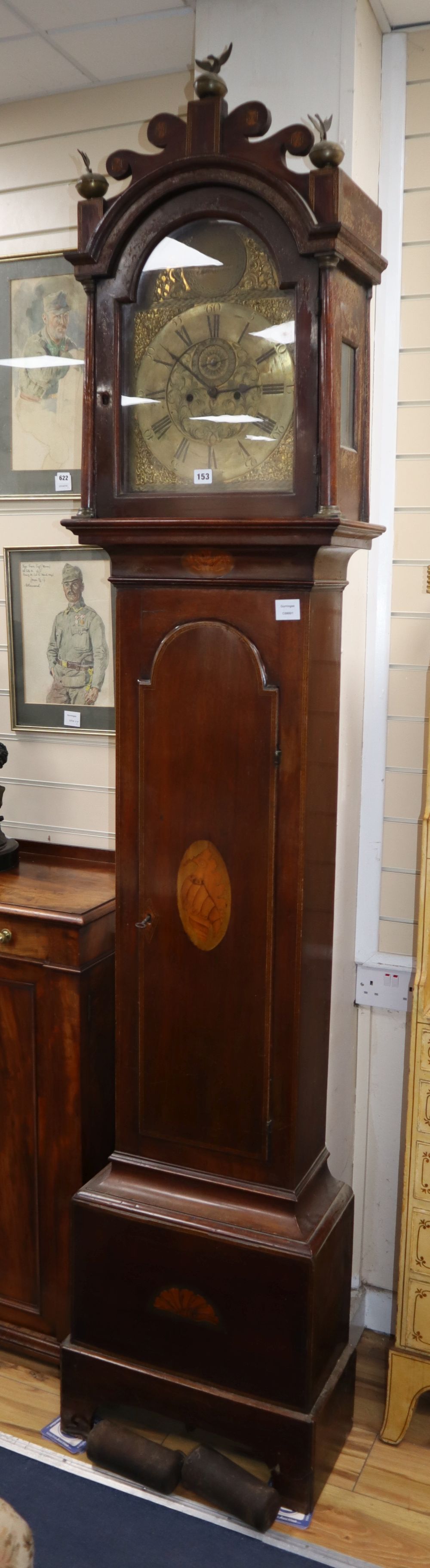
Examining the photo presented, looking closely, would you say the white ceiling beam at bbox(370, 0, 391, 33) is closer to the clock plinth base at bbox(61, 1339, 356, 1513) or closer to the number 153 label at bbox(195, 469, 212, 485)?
the number 153 label at bbox(195, 469, 212, 485)

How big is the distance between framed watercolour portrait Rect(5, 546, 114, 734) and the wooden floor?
1.49 m

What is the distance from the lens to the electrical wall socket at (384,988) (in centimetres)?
267

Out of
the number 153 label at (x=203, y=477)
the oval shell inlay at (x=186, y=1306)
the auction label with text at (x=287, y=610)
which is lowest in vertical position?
the oval shell inlay at (x=186, y=1306)

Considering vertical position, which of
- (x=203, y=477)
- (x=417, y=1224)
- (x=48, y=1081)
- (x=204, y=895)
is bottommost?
(x=417, y=1224)

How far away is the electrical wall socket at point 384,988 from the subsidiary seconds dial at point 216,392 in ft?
3.98

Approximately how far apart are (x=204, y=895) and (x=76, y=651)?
0.95 metres

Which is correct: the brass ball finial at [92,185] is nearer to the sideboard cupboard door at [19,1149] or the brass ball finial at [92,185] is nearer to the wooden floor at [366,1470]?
the sideboard cupboard door at [19,1149]

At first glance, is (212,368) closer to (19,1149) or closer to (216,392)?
(216,392)

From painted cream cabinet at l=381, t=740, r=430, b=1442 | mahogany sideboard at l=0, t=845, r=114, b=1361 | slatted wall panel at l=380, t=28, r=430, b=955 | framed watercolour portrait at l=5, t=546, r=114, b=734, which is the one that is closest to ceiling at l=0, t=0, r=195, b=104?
slatted wall panel at l=380, t=28, r=430, b=955

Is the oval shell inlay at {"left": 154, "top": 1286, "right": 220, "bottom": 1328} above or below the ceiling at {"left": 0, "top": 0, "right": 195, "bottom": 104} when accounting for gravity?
below

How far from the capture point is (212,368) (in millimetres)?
2000

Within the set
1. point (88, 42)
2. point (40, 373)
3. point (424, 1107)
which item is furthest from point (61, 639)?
point (424, 1107)

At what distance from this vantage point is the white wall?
268 cm

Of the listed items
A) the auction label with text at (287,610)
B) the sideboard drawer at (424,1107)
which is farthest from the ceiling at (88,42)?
the sideboard drawer at (424,1107)
